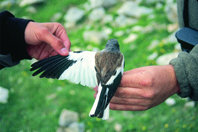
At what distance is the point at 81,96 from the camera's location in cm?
492

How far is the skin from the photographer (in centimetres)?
236

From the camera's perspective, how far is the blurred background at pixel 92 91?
13.5 ft

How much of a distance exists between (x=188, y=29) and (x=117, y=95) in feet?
4.06

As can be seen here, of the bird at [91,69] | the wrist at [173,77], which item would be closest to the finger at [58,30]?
the bird at [91,69]

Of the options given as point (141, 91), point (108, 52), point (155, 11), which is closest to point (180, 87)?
point (141, 91)

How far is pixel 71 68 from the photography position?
2.97 metres

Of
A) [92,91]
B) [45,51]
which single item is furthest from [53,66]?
[92,91]

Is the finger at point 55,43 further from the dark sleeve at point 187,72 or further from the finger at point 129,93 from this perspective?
the dark sleeve at point 187,72

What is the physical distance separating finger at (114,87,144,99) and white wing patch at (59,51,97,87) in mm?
391

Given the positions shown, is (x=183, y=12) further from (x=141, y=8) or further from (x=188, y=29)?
(x=141, y=8)

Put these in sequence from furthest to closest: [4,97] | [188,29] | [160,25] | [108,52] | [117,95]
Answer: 1. [160,25]
2. [4,97]
3. [108,52]
4. [188,29]
5. [117,95]

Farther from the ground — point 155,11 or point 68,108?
point 155,11

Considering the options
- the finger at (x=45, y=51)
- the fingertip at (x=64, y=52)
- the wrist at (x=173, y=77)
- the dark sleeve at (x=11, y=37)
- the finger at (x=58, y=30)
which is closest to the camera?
the wrist at (x=173, y=77)

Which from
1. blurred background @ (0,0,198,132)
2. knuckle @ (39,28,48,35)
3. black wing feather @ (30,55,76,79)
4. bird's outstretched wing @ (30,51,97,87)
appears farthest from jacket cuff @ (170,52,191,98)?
knuckle @ (39,28,48,35)
